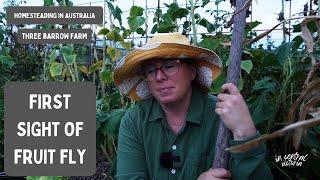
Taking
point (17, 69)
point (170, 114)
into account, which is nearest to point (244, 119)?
point (170, 114)

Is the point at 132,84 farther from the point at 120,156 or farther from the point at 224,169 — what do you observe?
the point at 224,169

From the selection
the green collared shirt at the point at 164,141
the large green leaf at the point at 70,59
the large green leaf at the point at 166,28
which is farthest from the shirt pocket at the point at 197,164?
the large green leaf at the point at 70,59

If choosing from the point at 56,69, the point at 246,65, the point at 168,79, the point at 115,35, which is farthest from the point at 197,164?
the point at 56,69

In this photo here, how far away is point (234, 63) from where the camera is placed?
958 mm

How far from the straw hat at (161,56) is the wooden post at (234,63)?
0.33m

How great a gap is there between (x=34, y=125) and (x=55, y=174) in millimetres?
491

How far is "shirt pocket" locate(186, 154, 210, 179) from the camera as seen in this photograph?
1.35 m

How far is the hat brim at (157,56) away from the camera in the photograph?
131 cm

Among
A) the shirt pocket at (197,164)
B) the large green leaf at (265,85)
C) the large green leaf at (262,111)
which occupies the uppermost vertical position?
the large green leaf at (265,85)

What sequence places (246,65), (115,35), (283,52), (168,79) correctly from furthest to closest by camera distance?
(115,35) → (246,65) → (283,52) → (168,79)

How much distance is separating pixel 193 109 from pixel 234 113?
1.14 ft

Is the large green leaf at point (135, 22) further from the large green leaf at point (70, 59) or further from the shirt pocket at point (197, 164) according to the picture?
the shirt pocket at point (197, 164)

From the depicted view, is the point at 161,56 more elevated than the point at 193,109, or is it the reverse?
the point at 161,56

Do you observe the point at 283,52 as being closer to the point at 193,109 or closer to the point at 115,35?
the point at 193,109
